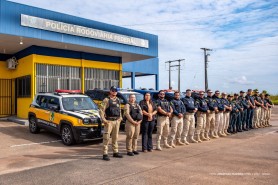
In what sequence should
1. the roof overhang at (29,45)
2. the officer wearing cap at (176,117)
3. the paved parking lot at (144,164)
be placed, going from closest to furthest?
the paved parking lot at (144,164), the officer wearing cap at (176,117), the roof overhang at (29,45)

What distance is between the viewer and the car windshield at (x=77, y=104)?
10248mm

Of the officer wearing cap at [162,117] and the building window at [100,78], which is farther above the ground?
the building window at [100,78]

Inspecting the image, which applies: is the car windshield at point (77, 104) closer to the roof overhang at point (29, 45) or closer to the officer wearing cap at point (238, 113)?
the roof overhang at point (29, 45)

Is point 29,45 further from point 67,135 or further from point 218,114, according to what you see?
point 218,114

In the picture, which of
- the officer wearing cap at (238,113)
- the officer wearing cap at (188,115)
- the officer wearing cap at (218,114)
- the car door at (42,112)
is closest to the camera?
the officer wearing cap at (188,115)

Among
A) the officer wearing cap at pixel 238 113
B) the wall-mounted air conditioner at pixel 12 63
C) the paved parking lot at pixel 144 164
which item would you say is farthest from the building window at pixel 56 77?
the officer wearing cap at pixel 238 113

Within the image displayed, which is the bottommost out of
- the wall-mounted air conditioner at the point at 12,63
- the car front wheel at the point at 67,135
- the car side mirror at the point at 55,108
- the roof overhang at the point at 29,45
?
the car front wheel at the point at 67,135

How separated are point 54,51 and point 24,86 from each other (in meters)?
2.58

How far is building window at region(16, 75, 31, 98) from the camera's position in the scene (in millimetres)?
15375

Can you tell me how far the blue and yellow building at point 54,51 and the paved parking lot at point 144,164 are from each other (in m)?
5.54

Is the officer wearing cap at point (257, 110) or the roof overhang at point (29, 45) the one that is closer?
the roof overhang at point (29, 45)

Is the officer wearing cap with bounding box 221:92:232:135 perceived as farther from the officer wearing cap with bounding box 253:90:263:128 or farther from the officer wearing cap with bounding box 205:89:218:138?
the officer wearing cap with bounding box 253:90:263:128

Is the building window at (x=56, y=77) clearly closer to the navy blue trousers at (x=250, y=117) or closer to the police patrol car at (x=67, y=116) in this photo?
the police patrol car at (x=67, y=116)

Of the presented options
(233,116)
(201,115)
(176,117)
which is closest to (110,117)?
(176,117)
